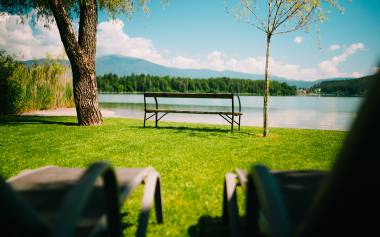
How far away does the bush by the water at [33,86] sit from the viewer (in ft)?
50.3

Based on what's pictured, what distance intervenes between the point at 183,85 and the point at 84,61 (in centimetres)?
11470

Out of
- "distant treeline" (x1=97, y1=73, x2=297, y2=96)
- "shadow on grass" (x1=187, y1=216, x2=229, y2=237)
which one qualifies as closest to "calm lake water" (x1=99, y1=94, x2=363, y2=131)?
"shadow on grass" (x1=187, y1=216, x2=229, y2=237)

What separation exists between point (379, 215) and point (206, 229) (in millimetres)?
2303

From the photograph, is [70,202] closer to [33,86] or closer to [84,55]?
[84,55]

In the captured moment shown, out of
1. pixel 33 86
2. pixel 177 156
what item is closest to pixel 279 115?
pixel 33 86

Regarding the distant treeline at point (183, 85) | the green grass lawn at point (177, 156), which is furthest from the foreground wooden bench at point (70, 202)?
the distant treeline at point (183, 85)

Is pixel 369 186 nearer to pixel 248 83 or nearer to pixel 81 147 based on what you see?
pixel 81 147

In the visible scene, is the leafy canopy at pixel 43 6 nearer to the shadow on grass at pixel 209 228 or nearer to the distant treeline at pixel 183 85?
the shadow on grass at pixel 209 228

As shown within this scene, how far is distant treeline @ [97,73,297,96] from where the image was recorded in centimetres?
12638

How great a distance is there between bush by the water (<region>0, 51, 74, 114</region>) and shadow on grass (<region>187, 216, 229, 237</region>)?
15.7 meters

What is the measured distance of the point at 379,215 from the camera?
983 mm

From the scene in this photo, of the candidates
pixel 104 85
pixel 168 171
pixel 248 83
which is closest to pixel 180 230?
pixel 168 171

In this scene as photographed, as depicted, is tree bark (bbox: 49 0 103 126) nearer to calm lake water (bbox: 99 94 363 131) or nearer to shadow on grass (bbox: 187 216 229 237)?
calm lake water (bbox: 99 94 363 131)

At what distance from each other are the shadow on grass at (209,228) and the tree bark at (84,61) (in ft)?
31.8
